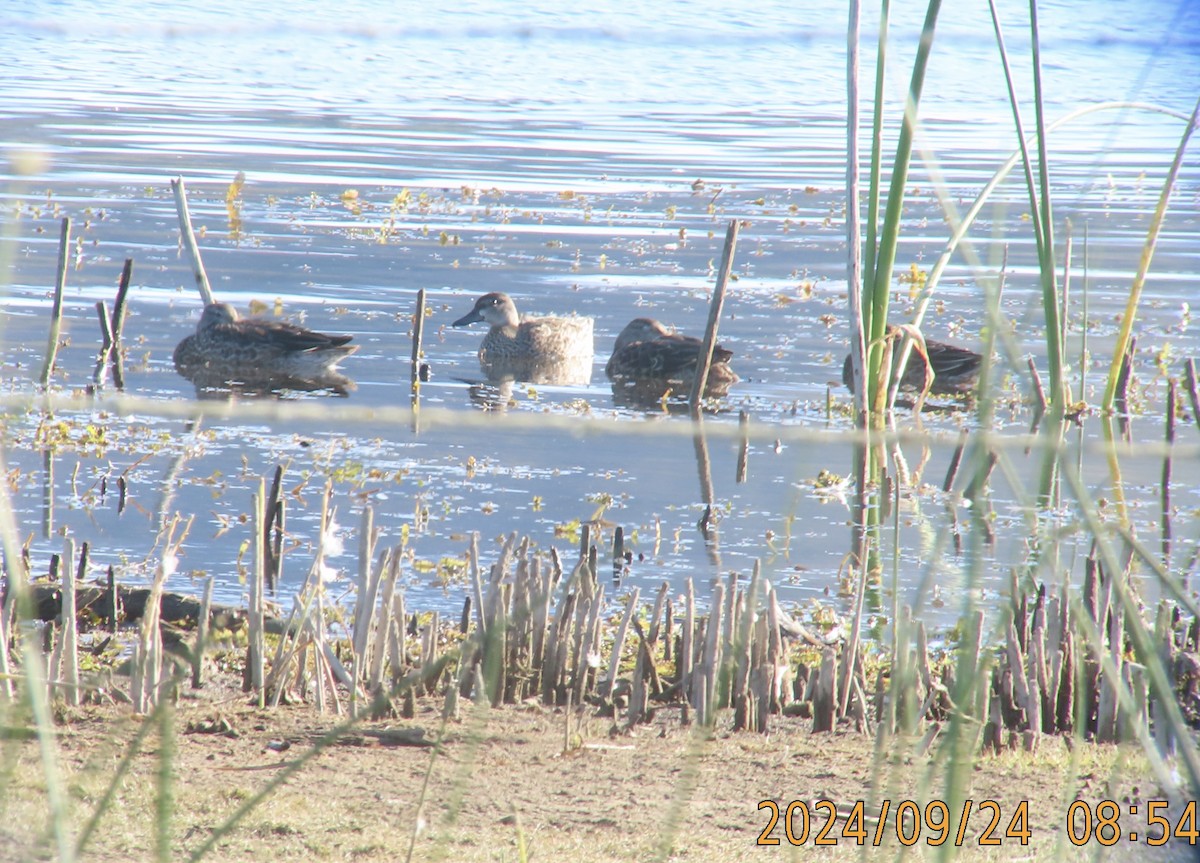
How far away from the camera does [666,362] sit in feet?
36.6

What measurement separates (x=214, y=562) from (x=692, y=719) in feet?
8.83

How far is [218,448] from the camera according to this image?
8.36m

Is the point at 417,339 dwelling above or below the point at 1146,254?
below

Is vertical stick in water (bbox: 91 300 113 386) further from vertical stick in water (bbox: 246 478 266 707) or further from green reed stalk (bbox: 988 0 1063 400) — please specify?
green reed stalk (bbox: 988 0 1063 400)

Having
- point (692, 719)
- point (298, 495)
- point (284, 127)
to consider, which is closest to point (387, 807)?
point (692, 719)

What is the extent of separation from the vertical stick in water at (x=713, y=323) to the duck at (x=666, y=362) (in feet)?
1.14

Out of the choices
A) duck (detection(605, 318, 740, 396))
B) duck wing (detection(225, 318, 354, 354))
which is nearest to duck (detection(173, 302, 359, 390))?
→ duck wing (detection(225, 318, 354, 354))

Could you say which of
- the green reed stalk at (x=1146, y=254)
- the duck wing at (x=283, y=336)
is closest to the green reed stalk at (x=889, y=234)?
the green reed stalk at (x=1146, y=254)

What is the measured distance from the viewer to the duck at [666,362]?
10.9m

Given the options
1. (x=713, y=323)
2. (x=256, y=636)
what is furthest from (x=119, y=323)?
(x=256, y=636)

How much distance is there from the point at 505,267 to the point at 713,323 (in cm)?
607
